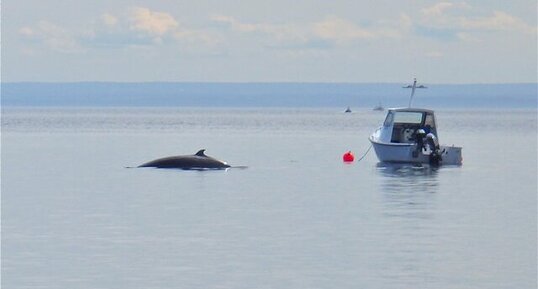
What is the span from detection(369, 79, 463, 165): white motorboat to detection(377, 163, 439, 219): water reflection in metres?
0.46

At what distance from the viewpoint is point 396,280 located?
30000 mm

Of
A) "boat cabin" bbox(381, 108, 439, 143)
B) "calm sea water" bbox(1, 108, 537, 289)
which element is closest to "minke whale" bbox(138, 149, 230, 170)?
"calm sea water" bbox(1, 108, 537, 289)

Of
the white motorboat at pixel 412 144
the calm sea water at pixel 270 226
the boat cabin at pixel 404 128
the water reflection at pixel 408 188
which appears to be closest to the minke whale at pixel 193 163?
the calm sea water at pixel 270 226

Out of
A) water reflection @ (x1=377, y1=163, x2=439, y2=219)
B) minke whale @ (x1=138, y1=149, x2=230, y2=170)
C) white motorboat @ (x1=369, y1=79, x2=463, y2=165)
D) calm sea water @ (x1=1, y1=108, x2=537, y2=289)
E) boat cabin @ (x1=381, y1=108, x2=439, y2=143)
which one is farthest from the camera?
boat cabin @ (x1=381, y1=108, x2=439, y2=143)

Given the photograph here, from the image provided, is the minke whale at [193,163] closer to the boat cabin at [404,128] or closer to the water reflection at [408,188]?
the water reflection at [408,188]

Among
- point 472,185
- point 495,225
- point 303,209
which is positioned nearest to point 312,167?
point 472,185

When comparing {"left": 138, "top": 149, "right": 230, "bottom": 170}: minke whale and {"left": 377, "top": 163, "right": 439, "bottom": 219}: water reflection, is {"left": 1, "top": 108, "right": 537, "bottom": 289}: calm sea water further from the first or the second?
{"left": 138, "top": 149, "right": 230, "bottom": 170}: minke whale

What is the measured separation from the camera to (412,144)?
223ft

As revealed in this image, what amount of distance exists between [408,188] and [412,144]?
14422 millimetres

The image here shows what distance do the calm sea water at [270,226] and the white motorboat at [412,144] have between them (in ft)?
3.07

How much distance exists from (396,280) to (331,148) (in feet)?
215

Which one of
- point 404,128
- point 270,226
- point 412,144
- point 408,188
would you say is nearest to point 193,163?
point 412,144

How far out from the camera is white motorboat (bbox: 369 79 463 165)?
2672 inches

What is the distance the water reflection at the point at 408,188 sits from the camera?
44.3m
